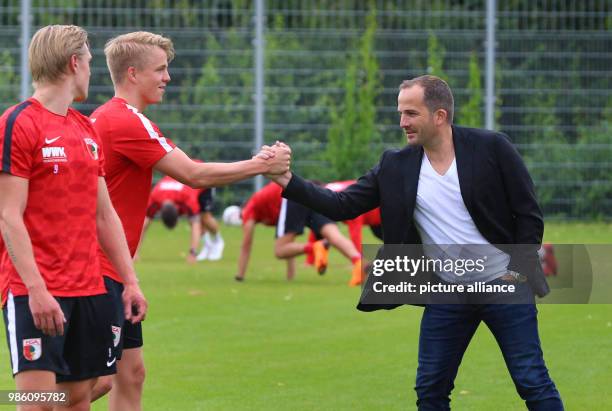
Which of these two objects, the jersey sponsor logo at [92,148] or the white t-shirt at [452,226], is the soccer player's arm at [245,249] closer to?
the white t-shirt at [452,226]

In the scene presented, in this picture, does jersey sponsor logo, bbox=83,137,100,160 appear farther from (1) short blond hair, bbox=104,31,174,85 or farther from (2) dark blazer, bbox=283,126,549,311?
(2) dark blazer, bbox=283,126,549,311

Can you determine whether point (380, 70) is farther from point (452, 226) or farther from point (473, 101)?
point (452, 226)

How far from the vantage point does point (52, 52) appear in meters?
6.17

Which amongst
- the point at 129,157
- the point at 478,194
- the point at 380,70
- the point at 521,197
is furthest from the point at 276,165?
the point at 380,70

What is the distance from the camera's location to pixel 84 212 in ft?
20.4

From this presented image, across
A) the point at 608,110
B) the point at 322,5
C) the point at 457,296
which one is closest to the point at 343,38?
the point at 322,5

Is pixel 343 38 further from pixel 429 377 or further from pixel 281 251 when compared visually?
pixel 429 377

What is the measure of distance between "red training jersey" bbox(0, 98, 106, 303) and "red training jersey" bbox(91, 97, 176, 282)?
75 cm

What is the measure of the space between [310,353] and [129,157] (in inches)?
197

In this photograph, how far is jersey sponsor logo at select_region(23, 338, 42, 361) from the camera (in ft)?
19.8

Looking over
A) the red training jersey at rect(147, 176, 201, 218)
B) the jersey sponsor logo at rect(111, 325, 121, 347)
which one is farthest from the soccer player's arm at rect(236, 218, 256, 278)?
the jersey sponsor logo at rect(111, 325, 121, 347)

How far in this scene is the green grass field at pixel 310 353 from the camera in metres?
9.57

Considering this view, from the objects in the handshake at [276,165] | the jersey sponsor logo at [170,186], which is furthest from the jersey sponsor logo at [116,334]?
the jersey sponsor logo at [170,186]

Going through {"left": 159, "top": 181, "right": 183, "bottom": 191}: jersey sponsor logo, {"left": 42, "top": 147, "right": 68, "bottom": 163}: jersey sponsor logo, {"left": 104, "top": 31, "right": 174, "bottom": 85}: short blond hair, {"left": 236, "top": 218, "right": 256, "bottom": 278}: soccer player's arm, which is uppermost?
{"left": 104, "top": 31, "right": 174, "bottom": 85}: short blond hair
